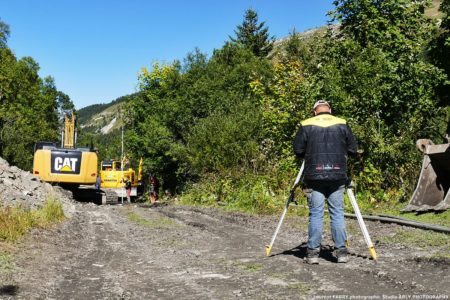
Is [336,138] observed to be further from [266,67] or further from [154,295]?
[266,67]

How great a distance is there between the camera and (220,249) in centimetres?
767

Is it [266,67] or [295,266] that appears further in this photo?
[266,67]

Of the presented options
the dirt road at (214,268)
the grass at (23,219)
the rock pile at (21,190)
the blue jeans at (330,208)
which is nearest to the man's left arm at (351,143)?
the blue jeans at (330,208)

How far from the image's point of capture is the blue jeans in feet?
20.0

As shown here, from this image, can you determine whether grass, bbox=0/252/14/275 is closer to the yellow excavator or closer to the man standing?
the man standing

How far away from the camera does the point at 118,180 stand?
124 feet

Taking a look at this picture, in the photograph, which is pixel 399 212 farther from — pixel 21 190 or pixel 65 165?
pixel 65 165

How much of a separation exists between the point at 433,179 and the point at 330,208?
545 cm

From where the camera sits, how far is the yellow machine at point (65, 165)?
78.0 ft

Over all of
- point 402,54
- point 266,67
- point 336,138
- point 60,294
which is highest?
point 266,67

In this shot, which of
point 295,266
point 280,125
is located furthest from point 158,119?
point 295,266

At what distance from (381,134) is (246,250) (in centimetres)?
751

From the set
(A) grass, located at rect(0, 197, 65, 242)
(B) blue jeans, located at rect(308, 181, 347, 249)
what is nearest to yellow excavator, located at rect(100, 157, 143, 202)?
(A) grass, located at rect(0, 197, 65, 242)

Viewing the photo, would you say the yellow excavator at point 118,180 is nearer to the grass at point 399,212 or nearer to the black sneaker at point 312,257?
the grass at point 399,212
